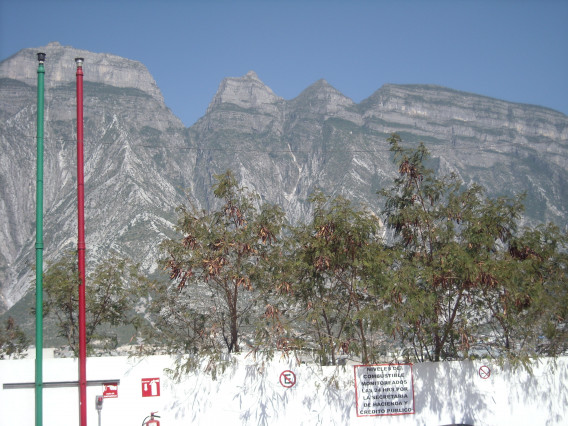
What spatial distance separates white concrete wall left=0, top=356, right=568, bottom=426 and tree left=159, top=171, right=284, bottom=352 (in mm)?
1849

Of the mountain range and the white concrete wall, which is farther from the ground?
the mountain range

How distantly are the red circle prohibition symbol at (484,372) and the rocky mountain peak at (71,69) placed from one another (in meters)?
169

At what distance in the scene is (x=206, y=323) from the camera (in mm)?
17438

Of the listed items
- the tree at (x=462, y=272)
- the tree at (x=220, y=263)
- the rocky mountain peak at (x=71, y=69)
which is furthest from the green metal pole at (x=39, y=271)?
the rocky mountain peak at (x=71, y=69)

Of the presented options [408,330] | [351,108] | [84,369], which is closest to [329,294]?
[408,330]

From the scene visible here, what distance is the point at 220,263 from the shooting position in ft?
52.2

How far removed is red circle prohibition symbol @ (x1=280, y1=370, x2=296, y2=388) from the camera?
47.5 ft

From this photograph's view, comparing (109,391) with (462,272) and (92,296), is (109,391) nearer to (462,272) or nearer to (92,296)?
(92,296)

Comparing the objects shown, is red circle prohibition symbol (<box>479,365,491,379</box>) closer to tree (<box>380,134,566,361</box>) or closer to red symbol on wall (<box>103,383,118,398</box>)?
tree (<box>380,134,566,361</box>)

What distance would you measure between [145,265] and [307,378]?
57.3 meters

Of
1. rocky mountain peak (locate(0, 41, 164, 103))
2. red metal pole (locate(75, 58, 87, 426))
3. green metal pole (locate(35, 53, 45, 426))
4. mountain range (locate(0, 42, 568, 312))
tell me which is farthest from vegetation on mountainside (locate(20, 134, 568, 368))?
rocky mountain peak (locate(0, 41, 164, 103))

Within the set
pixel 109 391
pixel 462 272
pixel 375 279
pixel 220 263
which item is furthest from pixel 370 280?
pixel 109 391

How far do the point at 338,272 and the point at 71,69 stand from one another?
179607 mm

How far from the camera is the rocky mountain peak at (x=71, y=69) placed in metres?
172
